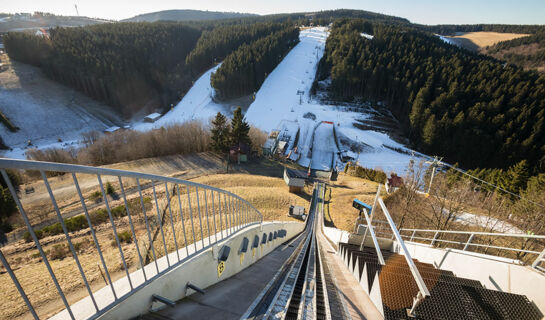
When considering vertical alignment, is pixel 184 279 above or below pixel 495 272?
above

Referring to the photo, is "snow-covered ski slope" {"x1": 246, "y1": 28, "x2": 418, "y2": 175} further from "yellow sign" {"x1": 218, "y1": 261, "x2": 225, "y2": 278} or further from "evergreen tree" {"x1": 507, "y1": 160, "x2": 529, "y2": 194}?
"yellow sign" {"x1": 218, "y1": 261, "x2": 225, "y2": 278}

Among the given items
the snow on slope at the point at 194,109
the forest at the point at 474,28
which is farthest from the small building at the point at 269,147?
the forest at the point at 474,28

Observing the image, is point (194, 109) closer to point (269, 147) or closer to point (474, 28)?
point (269, 147)

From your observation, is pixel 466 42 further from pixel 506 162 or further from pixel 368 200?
pixel 368 200

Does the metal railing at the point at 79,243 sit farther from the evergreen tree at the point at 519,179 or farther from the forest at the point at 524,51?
the forest at the point at 524,51

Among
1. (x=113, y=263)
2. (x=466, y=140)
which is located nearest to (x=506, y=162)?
(x=466, y=140)

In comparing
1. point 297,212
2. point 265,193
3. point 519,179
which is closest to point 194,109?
point 265,193
